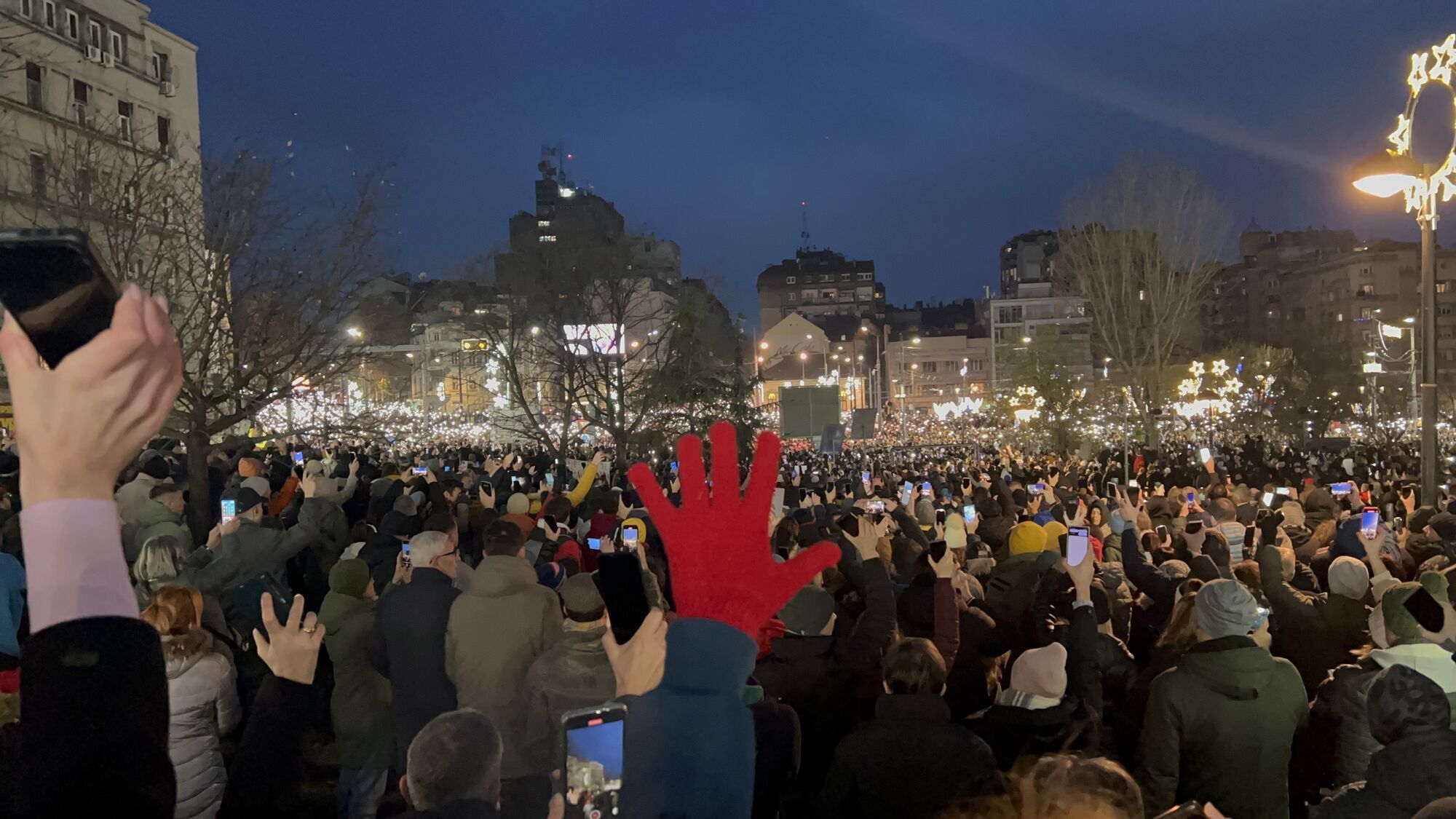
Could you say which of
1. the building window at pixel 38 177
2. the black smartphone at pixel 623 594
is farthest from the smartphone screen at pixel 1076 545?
the building window at pixel 38 177

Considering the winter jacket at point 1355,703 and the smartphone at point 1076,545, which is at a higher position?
the smartphone at point 1076,545

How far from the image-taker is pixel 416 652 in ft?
16.2

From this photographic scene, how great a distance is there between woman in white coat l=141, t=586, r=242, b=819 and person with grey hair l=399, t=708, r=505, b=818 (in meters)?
2.03

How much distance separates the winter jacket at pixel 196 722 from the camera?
13.5 ft

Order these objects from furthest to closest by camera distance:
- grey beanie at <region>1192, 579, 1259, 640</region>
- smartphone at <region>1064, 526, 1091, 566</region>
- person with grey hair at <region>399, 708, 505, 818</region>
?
smartphone at <region>1064, 526, 1091, 566</region> < grey beanie at <region>1192, 579, 1259, 640</region> < person with grey hair at <region>399, 708, 505, 818</region>

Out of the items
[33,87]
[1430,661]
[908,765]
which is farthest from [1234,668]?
[33,87]

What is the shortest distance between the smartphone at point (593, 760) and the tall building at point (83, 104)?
9.74 meters

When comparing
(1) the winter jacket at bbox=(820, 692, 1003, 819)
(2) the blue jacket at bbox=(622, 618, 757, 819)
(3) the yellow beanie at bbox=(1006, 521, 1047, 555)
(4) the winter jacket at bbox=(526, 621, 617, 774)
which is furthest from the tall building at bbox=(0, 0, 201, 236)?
(1) the winter jacket at bbox=(820, 692, 1003, 819)

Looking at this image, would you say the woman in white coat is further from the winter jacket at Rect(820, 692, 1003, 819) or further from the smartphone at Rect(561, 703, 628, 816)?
the winter jacket at Rect(820, 692, 1003, 819)

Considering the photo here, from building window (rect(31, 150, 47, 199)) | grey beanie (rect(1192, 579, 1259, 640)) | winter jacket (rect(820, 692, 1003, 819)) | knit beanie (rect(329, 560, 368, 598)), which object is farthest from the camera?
building window (rect(31, 150, 47, 199))

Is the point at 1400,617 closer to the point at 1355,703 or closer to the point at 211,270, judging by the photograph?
the point at 1355,703

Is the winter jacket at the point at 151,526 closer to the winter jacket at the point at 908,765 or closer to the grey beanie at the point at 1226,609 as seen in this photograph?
the winter jacket at the point at 908,765

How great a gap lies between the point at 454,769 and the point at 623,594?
3.56ft

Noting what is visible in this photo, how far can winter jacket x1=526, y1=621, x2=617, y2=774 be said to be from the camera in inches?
174
